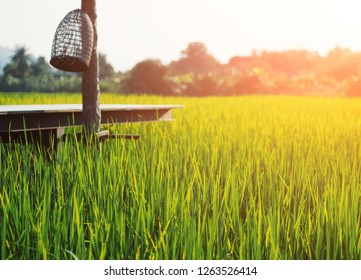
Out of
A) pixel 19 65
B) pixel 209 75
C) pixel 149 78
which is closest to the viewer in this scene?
pixel 149 78

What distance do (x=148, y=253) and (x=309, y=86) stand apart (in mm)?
27863

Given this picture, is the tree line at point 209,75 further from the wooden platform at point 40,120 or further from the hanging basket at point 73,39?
the hanging basket at point 73,39

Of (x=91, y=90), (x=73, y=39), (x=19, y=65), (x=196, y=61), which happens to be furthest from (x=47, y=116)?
(x=196, y=61)

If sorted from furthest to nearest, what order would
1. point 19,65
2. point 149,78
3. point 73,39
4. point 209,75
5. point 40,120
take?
point 209,75 < point 19,65 < point 149,78 < point 40,120 < point 73,39

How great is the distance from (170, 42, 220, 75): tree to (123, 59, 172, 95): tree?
23.0ft

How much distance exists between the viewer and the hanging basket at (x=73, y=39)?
12.3 feet

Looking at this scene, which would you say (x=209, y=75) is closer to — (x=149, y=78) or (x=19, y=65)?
(x=149, y=78)

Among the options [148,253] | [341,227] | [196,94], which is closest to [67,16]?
[148,253]

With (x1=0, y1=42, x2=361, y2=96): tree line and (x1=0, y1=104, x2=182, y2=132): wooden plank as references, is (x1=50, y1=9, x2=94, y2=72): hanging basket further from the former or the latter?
(x1=0, y1=42, x2=361, y2=96): tree line

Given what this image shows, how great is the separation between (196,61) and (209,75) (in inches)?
208

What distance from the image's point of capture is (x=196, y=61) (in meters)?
27.9

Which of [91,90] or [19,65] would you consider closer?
[91,90]

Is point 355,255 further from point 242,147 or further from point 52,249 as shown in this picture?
point 242,147

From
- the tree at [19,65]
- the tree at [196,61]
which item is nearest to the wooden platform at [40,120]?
the tree at [19,65]
